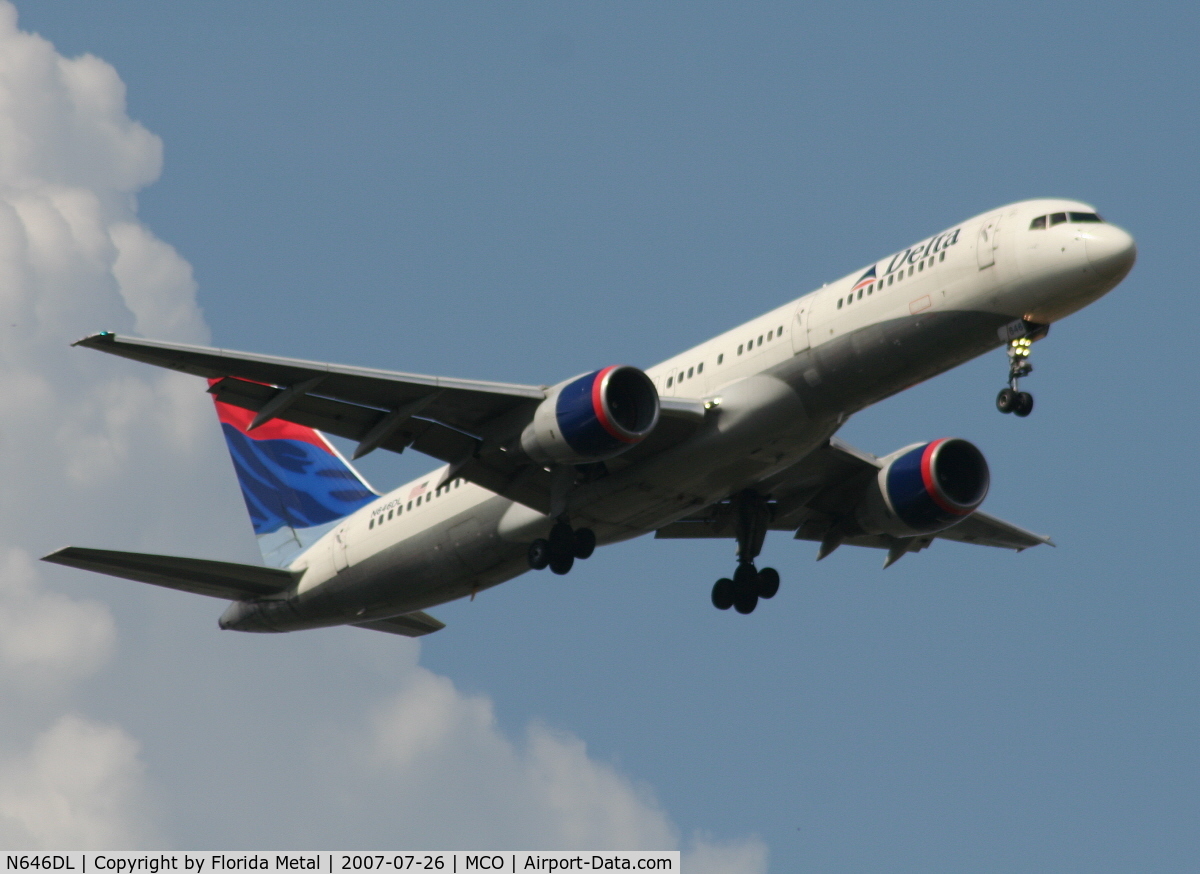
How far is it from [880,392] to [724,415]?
2.86 meters

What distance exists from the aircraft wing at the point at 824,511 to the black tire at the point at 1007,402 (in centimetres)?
631

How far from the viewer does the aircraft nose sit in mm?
28484

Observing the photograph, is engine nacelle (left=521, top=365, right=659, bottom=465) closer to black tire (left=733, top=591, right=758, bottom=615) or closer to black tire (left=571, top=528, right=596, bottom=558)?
black tire (left=571, top=528, right=596, bottom=558)

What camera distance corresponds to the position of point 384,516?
36656mm

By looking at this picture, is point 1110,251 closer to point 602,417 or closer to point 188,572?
point 602,417

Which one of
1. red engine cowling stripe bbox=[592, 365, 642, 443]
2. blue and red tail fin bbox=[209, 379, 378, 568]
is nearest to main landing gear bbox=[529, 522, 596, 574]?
red engine cowling stripe bbox=[592, 365, 642, 443]

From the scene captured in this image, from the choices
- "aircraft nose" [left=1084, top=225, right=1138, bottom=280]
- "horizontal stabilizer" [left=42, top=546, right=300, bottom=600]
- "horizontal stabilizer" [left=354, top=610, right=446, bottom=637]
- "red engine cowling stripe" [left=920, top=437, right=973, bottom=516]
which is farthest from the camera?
"horizontal stabilizer" [left=354, top=610, right=446, bottom=637]

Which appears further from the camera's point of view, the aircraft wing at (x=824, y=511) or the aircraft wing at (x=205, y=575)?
the aircraft wing at (x=824, y=511)

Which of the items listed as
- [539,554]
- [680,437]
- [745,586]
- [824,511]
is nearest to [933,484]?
[824,511]

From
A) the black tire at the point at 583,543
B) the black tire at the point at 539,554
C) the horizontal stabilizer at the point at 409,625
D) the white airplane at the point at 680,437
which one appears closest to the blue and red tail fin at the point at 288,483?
the white airplane at the point at 680,437

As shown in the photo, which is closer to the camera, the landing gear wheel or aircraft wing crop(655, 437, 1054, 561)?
aircraft wing crop(655, 437, 1054, 561)

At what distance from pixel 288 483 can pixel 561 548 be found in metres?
11.6

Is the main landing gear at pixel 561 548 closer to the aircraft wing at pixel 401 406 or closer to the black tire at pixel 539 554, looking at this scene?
the black tire at pixel 539 554

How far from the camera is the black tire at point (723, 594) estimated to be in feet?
121
